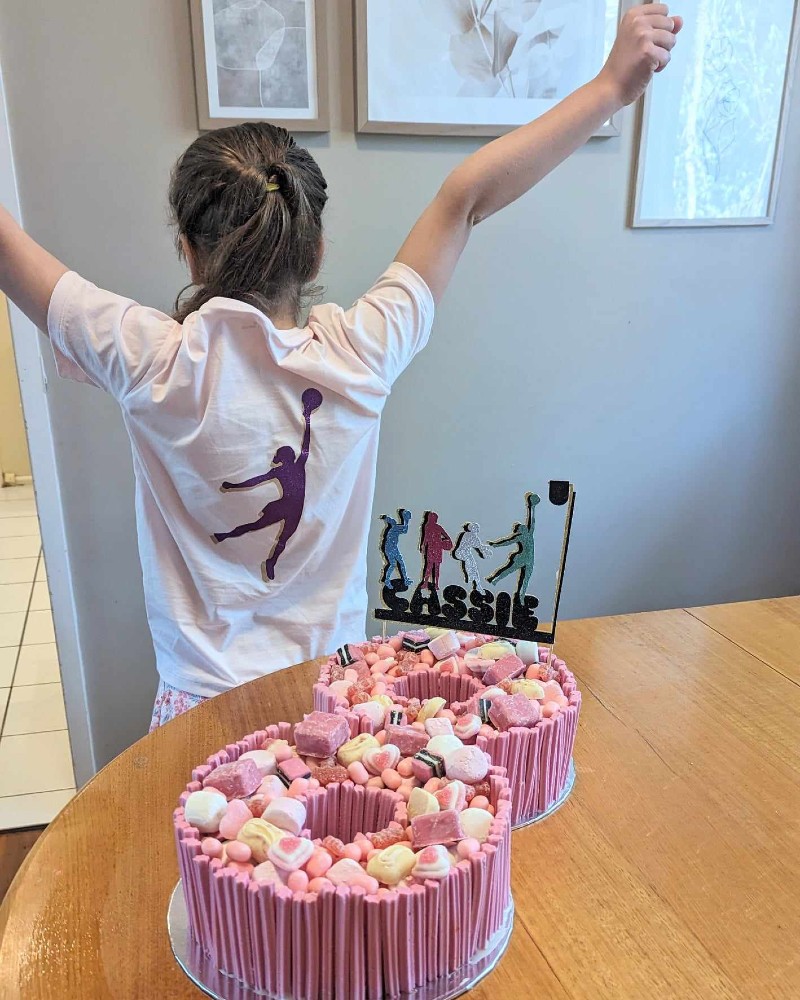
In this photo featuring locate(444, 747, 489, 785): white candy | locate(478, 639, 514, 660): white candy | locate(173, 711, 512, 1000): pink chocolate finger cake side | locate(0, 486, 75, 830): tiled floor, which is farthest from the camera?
locate(0, 486, 75, 830): tiled floor

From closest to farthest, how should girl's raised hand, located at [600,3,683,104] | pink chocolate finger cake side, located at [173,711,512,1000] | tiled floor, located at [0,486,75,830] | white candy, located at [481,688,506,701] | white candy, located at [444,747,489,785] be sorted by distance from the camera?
1. pink chocolate finger cake side, located at [173,711,512,1000]
2. white candy, located at [444,747,489,785]
3. white candy, located at [481,688,506,701]
4. girl's raised hand, located at [600,3,683,104]
5. tiled floor, located at [0,486,75,830]

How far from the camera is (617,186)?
1740 mm

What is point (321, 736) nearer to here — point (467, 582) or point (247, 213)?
point (467, 582)

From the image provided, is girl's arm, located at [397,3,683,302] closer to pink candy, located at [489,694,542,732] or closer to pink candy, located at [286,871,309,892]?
pink candy, located at [489,694,542,732]

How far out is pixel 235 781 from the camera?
0.65m

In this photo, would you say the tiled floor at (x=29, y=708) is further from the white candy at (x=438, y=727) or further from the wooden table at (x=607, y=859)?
the white candy at (x=438, y=727)

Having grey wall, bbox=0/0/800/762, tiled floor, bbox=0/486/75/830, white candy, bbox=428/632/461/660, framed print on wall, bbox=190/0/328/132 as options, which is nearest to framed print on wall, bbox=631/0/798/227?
grey wall, bbox=0/0/800/762

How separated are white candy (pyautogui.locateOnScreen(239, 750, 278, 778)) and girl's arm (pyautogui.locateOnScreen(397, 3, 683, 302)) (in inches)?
25.5

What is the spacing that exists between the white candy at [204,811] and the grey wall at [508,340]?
115 centimetres

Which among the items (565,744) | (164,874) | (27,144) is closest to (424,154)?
(27,144)

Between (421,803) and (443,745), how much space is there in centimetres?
8

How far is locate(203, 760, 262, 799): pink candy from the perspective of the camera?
65 cm

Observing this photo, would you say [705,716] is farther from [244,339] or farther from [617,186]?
[617,186]

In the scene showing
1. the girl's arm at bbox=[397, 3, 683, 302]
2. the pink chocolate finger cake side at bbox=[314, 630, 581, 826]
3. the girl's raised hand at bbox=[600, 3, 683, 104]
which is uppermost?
the girl's raised hand at bbox=[600, 3, 683, 104]
